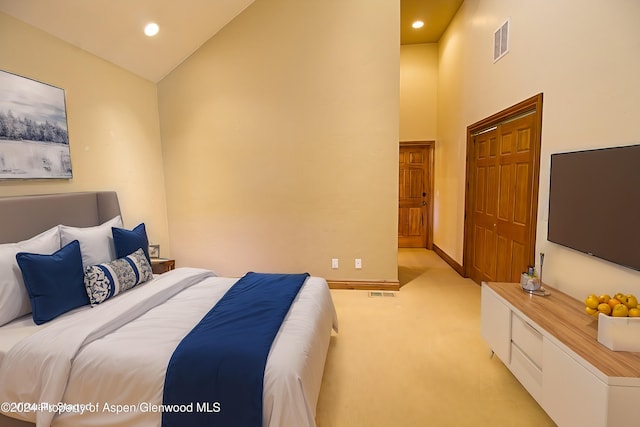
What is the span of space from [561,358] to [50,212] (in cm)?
359

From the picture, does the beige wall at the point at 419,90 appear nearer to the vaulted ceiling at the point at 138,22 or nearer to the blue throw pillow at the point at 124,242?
the vaulted ceiling at the point at 138,22

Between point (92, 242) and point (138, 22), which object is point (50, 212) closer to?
point (92, 242)

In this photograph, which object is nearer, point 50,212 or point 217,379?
point 217,379

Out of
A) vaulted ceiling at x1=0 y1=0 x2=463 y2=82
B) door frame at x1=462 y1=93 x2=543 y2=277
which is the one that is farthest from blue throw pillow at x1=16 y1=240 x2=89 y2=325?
door frame at x1=462 y1=93 x2=543 y2=277

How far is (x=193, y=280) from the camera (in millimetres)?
2707

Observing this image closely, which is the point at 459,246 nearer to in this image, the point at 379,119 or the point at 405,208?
the point at 405,208

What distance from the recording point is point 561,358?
5.27ft

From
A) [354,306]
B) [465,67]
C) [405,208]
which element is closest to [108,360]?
[354,306]

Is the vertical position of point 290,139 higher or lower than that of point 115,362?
higher

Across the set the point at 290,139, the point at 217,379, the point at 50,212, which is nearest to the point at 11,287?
the point at 50,212

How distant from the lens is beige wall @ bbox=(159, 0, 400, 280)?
379cm

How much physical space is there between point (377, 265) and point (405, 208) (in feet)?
8.85

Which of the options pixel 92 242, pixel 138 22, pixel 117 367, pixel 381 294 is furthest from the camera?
pixel 381 294

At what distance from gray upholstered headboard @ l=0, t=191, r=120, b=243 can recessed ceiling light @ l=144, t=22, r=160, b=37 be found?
5.55 feet
